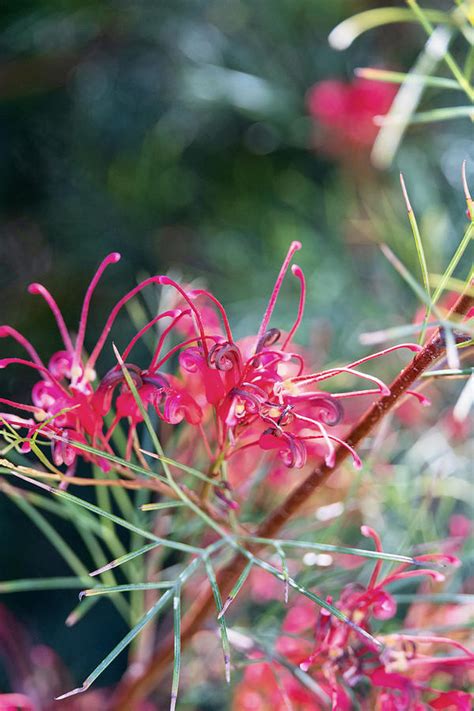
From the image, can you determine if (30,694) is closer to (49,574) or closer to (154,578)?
(154,578)

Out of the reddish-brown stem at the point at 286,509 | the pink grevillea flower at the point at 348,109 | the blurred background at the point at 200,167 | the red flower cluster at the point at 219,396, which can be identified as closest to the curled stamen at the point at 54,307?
the red flower cluster at the point at 219,396

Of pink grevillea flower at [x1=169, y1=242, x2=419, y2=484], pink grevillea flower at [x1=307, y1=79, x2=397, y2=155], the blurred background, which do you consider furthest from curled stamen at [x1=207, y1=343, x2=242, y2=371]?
pink grevillea flower at [x1=307, y1=79, x2=397, y2=155]

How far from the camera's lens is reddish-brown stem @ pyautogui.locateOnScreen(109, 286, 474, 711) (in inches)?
11.1

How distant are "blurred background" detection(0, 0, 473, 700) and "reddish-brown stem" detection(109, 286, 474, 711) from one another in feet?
1.02

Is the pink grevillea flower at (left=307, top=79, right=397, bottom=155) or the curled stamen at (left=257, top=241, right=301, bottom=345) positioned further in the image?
the pink grevillea flower at (left=307, top=79, right=397, bottom=155)

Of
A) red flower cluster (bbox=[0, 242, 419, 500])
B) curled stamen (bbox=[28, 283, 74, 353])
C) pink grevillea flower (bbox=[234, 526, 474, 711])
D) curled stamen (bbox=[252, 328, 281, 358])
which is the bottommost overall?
pink grevillea flower (bbox=[234, 526, 474, 711])

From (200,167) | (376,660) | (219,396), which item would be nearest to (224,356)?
(219,396)

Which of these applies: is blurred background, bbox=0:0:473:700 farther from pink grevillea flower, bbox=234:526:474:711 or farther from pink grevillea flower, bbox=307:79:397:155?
pink grevillea flower, bbox=234:526:474:711

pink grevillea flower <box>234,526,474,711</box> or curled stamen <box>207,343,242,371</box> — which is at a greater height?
curled stamen <box>207,343,242,371</box>

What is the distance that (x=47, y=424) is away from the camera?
29 centimetres

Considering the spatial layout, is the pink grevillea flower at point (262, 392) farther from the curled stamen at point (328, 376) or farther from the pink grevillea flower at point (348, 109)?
the pink grevillea flower at point (348, 109)

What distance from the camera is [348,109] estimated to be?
0.77 meters

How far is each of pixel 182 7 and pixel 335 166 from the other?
0.22 m

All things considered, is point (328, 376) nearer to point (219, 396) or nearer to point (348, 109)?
point (219, 396)
